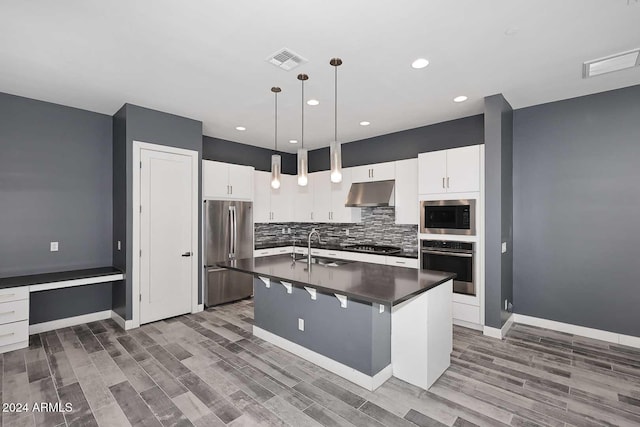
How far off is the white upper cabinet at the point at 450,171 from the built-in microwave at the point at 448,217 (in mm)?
169

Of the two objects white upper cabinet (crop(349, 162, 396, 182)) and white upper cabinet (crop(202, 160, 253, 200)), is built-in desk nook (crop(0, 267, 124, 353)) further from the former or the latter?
white upper cabinet (crop(349, 162, 396, 182))

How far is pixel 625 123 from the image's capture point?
3.44 metres

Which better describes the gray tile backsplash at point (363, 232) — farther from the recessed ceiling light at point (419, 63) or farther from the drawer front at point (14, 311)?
the drawer front at point (14, 311)

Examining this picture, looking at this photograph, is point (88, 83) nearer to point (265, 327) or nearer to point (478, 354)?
point (265, 327)

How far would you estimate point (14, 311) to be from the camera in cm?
327

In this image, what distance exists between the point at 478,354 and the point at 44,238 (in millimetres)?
5365

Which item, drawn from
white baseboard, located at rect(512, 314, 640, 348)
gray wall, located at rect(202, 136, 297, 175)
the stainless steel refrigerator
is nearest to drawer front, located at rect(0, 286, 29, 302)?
the stainless steel refrigerator

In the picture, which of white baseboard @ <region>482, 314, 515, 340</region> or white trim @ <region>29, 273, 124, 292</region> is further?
white baseboard @ <region>482, 314, 515, 340</region>

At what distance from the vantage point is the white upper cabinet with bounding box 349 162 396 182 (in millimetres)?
4949

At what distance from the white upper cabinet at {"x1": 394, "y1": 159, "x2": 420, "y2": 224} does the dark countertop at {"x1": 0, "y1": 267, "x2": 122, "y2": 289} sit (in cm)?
411

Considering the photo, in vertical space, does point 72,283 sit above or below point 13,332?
above

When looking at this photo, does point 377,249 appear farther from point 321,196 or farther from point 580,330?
point 580,330

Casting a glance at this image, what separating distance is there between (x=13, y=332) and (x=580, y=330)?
6.48m

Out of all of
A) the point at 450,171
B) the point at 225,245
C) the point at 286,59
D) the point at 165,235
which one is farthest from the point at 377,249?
the point at 286,59
